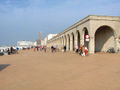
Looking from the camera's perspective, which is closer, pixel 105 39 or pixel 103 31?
pixel 105 39

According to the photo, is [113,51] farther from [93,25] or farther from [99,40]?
[93,25]

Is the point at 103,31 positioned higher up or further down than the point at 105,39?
higher up

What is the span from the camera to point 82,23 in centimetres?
1877

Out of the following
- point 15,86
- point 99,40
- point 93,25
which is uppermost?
point 93,25

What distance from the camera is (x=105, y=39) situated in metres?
19.9

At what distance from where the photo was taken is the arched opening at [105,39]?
18672 millimetres

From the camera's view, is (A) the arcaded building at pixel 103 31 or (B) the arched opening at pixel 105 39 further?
(B) the arched opening at pixel 105 39

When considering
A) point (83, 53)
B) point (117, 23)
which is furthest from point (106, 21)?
point (83, 53)

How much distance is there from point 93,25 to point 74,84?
13.2m

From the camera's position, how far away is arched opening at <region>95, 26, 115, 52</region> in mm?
18672

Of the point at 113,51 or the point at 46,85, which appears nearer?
the point at 46,85

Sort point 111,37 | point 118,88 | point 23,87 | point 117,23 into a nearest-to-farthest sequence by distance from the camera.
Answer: point 118,88 < point 23,87 < point 117,23 < point 111,37

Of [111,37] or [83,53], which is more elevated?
[111,37]

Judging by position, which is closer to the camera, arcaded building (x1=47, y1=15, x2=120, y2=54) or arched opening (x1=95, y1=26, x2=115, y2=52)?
arcaded building (x1=47, y1=15, x2=120, y2=54)
